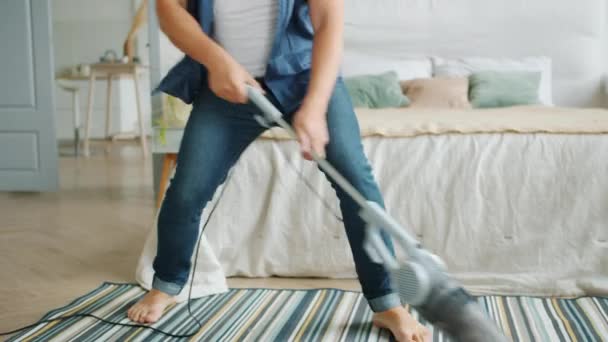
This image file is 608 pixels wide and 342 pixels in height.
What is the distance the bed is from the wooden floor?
0.12m

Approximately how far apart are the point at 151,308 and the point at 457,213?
0.90 meters

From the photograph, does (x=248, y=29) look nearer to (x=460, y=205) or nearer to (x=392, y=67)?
(x=460, y=205)

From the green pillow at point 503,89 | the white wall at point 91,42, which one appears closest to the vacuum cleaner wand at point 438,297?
the green pillow at point 503,89

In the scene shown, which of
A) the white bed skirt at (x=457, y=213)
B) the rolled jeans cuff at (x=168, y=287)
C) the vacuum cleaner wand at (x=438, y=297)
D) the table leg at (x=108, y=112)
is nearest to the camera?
the vacuum cleaner wand at (x=438, y=297)

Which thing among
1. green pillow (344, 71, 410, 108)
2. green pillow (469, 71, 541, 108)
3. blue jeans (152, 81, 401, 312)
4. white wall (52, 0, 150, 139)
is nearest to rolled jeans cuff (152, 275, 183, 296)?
blue jeans (152, 81, 401, 312)

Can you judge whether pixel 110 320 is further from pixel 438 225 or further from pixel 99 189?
pixel 99 189

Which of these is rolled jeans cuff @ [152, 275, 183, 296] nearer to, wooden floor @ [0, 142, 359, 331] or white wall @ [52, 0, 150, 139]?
wooden floor @ [0, 142, 359, 331]

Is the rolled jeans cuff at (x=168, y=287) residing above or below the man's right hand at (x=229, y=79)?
below

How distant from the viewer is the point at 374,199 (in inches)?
53.5

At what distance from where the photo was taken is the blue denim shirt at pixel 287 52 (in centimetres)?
136

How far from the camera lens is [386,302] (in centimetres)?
143

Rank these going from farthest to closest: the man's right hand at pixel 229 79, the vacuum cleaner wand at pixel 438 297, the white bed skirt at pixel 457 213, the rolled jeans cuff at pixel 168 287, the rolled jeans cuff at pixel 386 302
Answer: the white bed skirt at pixel 457 213 → the rolled jeans cuff at pixel 168 287 → the rolled jeans cuff at pixel 386 302 → the man's right hand at pixel 229 79 → the vacuum cleaner wand at pixel 438 297

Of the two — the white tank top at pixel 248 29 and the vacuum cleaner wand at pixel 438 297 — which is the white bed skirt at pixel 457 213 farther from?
the vacuum cleaner wand at pixel 438 297

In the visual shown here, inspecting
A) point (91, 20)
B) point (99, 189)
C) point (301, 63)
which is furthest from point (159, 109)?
point (91, 20)
